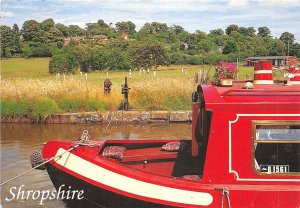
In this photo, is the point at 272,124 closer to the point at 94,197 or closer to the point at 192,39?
the point at 94,197

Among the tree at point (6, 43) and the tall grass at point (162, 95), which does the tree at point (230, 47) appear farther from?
the tall grass at point (162, 95)

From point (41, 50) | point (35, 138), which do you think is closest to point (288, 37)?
point (41, 50)

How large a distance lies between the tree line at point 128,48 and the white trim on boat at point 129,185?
111ft

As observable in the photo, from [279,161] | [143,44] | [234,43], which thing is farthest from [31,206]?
[234,43]

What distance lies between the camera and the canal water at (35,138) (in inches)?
339

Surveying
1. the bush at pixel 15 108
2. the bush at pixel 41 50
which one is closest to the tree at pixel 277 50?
the bush at pixel 41 50

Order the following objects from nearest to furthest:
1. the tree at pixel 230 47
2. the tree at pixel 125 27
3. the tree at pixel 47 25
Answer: the tree at pixel 47 25, the tree at pixel 230 47, the tree at pixel 125 27

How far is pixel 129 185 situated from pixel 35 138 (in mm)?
8376

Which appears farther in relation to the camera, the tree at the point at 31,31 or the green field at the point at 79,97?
the tree at the point at 31,31

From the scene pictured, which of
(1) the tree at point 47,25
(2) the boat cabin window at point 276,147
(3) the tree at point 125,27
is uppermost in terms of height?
(3) the tree at point 125,27

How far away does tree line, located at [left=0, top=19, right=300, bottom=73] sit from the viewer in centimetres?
4641

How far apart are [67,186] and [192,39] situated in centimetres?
6437

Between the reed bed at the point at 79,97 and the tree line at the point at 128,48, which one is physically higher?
the tree line at the point at 128,48

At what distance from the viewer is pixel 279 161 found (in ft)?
20.8
